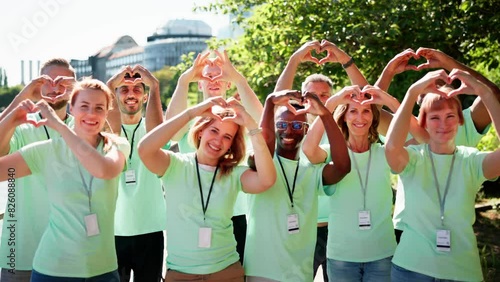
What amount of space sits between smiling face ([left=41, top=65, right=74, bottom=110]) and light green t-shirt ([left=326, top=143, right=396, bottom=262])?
1843mm

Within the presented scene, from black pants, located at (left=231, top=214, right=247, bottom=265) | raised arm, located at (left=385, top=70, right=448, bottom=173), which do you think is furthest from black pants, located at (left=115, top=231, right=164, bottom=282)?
raised arm, located at (left=385, top=70, right=448, bottom=173)

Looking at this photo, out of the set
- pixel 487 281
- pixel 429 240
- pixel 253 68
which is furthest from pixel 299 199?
pixel 253 68

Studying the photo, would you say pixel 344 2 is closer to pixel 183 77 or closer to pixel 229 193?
pixel 183 77

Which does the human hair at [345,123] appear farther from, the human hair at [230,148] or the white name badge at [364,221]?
the human hair at [230,148]

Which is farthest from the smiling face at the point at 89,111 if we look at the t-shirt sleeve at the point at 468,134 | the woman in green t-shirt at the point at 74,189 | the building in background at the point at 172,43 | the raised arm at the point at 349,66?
the building in background at the point at 172,43

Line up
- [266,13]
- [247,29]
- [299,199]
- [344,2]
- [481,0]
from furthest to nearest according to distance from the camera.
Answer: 1. [247,29]
2. [266,13]
3. [344,2]
4. [481,0]
5. [299,199]

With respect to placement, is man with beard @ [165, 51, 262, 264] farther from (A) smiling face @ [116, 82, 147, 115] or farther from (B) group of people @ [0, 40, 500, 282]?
(B) group of people @ [0, 40, 500, 282]

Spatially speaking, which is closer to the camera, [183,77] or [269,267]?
[269,267]

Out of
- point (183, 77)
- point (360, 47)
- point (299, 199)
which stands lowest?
point (299, 199)

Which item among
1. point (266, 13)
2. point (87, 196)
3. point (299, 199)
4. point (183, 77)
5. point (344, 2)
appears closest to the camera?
point (87, 196)

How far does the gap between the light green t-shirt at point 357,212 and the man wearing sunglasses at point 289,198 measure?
0.22 m

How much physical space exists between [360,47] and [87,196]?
5.47 m

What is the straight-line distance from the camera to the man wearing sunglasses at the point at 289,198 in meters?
3.86

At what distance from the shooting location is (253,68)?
11.2 m
